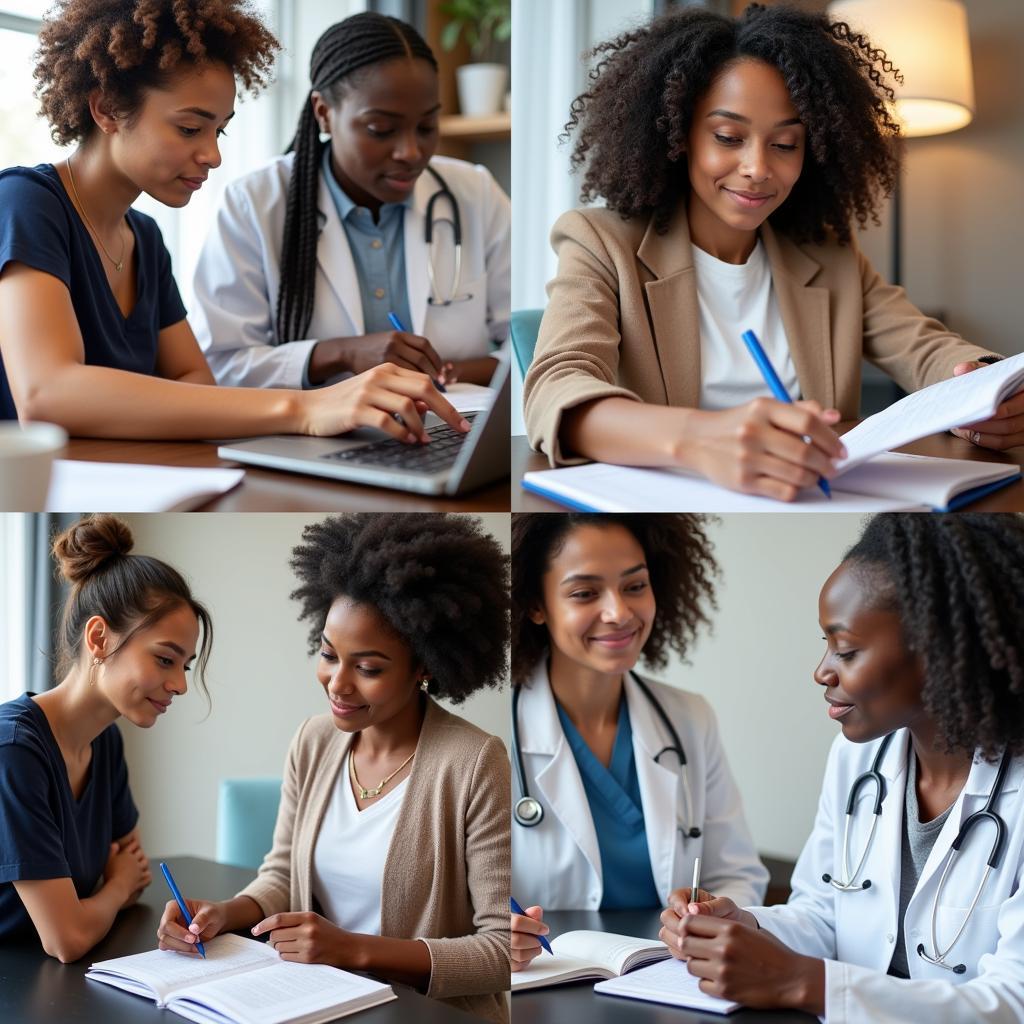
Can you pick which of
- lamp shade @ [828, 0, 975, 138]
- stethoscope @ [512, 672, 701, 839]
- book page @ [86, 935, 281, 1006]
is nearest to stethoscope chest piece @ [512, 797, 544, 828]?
stethoscope @ [512, 672, 701, 839]

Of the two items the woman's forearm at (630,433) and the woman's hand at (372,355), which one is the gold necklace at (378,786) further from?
the woman's forearm at (630,433)

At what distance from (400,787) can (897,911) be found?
61 cm

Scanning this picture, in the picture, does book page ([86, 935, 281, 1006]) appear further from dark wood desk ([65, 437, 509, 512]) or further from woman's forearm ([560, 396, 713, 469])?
woman's forearm ([560, 396, 713, 469])

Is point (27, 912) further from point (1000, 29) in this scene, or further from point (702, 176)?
point (1000, 29)

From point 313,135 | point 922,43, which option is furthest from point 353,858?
point 922,43

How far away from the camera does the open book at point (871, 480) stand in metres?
0.72

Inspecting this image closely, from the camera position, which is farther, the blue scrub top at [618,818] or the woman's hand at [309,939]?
the blue scrub top at [618,818]

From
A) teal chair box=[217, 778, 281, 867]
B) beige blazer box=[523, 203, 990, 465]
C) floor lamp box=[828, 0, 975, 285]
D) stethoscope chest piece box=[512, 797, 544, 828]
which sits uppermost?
floor lamp box=[828, 0, 975, 285]

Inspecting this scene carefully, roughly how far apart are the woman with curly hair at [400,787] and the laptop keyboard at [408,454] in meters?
0.31

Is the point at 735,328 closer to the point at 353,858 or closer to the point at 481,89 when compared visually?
the point at 481,89

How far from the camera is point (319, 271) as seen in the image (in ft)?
3.93

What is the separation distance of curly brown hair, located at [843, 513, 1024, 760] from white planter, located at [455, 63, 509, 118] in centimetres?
57

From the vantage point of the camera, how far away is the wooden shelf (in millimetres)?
1059

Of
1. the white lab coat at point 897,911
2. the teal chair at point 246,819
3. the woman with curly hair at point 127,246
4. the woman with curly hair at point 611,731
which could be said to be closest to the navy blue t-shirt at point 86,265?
the woman with curly hair at point 127,246
